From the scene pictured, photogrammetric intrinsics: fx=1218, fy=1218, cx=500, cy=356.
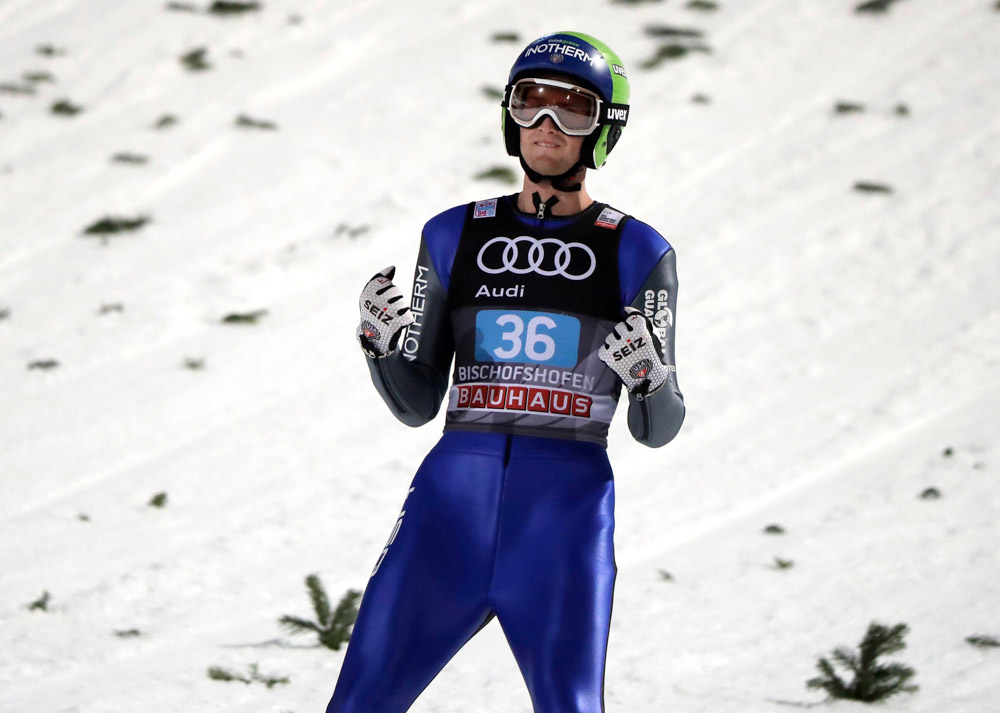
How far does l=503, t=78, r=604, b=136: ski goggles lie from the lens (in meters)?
3.87

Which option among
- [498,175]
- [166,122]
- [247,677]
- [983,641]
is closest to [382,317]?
[247,677]

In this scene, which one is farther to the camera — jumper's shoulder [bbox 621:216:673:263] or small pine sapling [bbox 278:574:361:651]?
small pine sapling [bbox 278:574:361:651]

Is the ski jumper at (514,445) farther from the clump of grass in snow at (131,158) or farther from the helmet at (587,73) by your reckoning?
the clump of grass in snow at (131,158)

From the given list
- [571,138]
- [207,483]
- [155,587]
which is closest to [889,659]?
[571,138]

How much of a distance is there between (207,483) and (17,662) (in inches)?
97.5

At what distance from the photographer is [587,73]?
3879mm

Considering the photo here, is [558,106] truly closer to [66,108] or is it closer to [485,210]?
[485,210]

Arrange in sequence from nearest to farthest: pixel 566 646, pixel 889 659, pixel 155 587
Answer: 1. pixel 566 646
2. pixel 889 659
3. pixel 155 587

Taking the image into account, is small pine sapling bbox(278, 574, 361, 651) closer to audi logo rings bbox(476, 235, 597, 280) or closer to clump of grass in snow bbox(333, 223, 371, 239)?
audi logo rings bbox(476, 235, 597, 280)

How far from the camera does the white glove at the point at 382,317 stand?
363 centimetres

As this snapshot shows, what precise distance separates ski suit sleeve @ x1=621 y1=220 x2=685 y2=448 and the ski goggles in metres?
0.37

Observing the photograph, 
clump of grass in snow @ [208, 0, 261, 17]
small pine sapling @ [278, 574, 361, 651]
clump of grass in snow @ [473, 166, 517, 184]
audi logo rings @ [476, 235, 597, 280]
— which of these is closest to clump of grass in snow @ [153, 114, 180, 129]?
clump of grass in snow @ [208, 0, 261, 17]

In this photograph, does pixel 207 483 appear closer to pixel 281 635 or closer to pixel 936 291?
pixel 281 635

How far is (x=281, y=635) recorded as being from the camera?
614 centimetres
